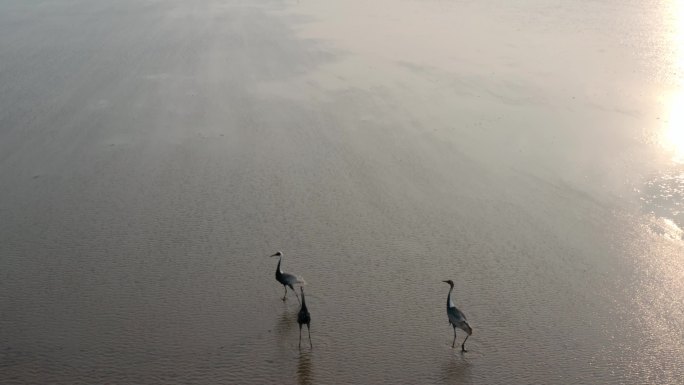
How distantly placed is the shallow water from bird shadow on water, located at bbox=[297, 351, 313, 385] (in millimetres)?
19

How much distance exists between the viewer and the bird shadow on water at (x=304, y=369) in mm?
7004

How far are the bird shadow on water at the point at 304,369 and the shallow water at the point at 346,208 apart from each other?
0.06 ft

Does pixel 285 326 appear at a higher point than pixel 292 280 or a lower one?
lower

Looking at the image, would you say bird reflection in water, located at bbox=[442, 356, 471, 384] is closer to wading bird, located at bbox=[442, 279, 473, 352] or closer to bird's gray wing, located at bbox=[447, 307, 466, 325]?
wading bird, located at bbox=[442, 279, 473, 352]

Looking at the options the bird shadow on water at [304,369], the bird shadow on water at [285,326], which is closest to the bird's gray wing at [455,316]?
the bird shadow on water at [304,369]

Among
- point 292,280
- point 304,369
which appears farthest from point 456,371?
point 292,280

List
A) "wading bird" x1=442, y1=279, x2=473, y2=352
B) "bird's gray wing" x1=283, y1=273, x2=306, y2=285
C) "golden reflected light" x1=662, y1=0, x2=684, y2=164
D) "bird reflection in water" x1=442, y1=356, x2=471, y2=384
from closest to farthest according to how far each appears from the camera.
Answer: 1. "bird reflection in water" x1=442, y1=356, x2=471, y2=384
2. "wading bird" x1=442, y1=279, x2=473, y2=352
3. "bird's gray wing" x1=283, y1=273, x2=306, y2=285
4. "golden reflected light" x1=662, y1=0, x2=684, y2=164

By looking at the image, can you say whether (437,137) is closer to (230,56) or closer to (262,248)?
(262,248)

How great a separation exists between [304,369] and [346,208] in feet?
12.7

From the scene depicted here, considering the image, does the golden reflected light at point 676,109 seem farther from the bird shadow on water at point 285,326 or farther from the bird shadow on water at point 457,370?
the bird shadow on water at point 285,326

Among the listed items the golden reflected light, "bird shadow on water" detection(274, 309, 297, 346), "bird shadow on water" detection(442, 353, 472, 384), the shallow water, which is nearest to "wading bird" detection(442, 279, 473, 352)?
A: "bird shadow on water" detection(442, 353, 472, 384)

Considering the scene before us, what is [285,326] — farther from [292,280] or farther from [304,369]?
[304,369]

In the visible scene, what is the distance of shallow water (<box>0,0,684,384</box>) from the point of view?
24.4 ft

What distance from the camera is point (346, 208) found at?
10680mm
